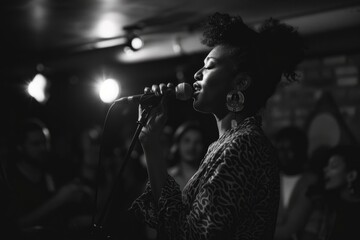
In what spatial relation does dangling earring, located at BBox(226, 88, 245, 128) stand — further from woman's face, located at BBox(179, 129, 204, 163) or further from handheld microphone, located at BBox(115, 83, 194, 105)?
woman's face, located at BBox(179, 129, 204, 163)

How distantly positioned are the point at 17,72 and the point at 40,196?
3848 mm

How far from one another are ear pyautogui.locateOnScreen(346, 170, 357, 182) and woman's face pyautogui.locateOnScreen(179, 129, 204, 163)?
1241mm

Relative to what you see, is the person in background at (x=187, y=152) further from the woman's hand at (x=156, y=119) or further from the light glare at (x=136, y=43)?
the woman's hand at (x=156, y=119)

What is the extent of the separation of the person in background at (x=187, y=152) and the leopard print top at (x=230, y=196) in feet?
7.20

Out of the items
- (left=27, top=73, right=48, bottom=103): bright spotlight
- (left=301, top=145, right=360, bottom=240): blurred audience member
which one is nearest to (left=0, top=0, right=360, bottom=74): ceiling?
(left=27, top=73, right=48, bottom=103): bright spotlight

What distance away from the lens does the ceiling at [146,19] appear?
4.03m

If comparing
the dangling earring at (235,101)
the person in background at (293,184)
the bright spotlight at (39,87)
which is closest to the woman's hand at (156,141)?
the dangling earring at (235,101)

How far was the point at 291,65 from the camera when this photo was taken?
1934 mm

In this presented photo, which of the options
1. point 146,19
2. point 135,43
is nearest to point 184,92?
point 146,19

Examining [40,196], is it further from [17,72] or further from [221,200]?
[17,72]

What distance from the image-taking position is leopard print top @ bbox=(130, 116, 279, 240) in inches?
61.0

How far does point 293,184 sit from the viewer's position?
12.7 ft

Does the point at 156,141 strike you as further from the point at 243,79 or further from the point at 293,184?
the point at 293,184

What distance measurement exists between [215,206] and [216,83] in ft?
1.66
